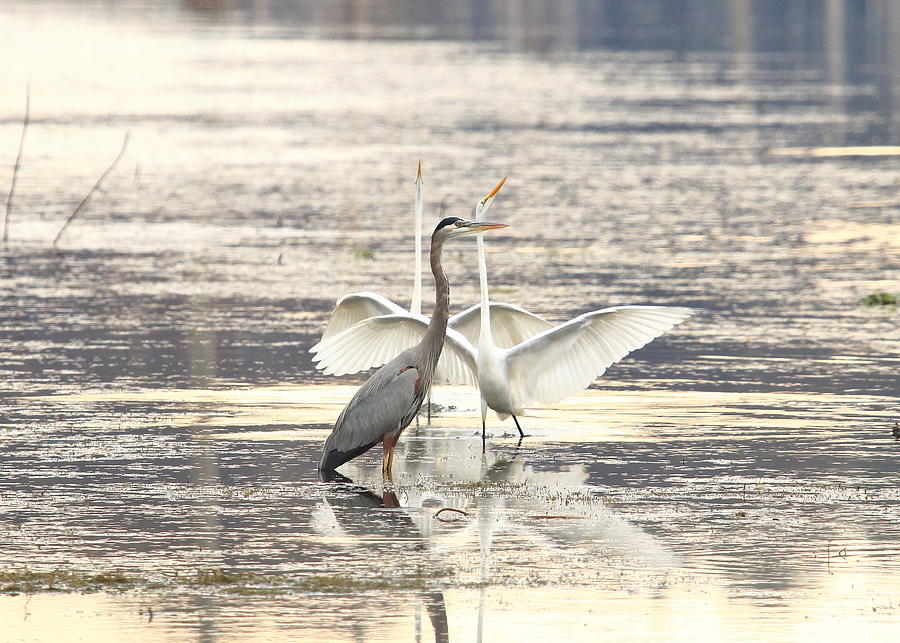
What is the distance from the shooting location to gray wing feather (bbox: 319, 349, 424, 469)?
1020cm

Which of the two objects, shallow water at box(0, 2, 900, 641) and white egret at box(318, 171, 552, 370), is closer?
shallow water at box(0, 2, 900, 641)

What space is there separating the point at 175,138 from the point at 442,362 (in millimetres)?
20255

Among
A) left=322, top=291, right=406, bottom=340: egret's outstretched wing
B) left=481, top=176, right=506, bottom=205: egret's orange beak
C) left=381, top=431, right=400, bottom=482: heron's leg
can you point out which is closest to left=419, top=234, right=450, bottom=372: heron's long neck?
left=381, top=431, right=400, bottom=482: heron's leg

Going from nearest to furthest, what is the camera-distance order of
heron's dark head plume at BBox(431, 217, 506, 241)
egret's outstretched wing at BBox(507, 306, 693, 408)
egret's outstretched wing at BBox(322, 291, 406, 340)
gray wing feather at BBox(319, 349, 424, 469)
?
gray wing feather at BBox(319, 349, 424, 469) < heron's dark head plume at BBox(431, 217, 506, 241) < egret's outstretched wing at BBox(507, 306, 693, 408) < egret's outstretched wing at BBox(322, 291, 406, 340)

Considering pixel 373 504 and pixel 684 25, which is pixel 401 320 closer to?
pixel 373 504

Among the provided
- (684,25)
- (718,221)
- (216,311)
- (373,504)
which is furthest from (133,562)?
(684,25)

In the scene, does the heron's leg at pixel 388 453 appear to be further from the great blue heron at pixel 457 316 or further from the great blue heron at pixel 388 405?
the great blue heron at pixel 457 316

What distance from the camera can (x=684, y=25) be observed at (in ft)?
260

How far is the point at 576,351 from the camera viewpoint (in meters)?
11.5

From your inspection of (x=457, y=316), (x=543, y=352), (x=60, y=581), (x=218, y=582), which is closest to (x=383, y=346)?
(x=457, y=316)

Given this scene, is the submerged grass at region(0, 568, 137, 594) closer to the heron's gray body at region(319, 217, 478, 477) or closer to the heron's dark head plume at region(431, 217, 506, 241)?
the heron's gray body at region(319, 217, 478, 477)

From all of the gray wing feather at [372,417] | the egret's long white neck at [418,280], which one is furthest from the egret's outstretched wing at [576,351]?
the gray wing feather at [372,417]

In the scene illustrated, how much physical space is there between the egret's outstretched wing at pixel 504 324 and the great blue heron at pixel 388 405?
1819mm

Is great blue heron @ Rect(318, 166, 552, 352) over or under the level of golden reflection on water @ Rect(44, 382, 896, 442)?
over
